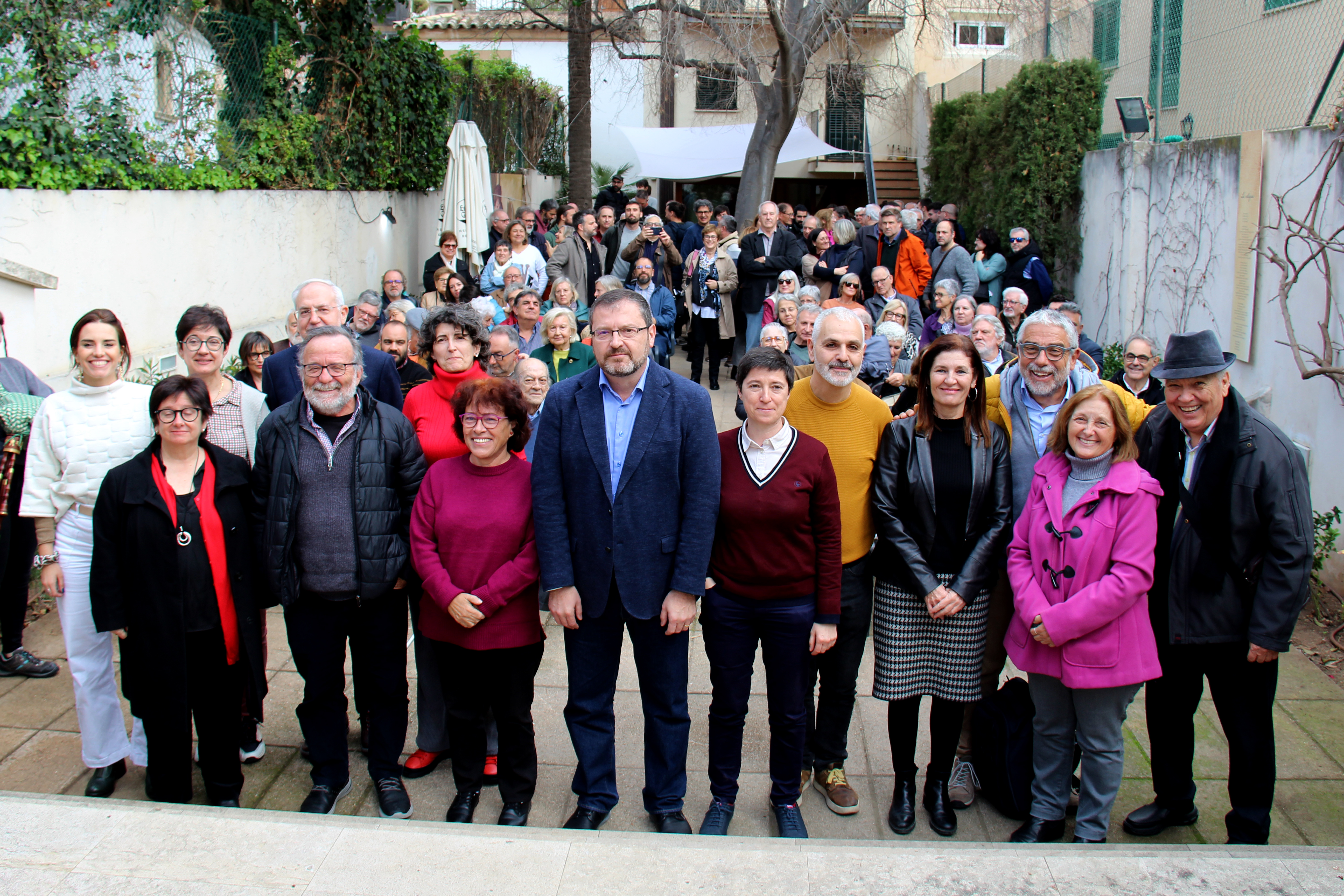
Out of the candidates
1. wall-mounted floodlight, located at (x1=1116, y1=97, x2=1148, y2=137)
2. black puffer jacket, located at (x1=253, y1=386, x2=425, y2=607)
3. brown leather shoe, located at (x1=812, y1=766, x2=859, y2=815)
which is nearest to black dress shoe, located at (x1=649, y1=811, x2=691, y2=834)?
brown leather shoe, located at (x1=812, y1=766, x2=859, y2=815)

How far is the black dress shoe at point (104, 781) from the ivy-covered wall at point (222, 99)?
4.63 m

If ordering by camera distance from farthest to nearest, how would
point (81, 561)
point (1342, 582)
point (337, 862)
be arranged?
point (1342, 582) → point (81, 561) → point (337, 862)

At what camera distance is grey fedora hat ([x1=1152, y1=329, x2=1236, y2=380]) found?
3541mm

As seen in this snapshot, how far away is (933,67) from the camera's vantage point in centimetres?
2489

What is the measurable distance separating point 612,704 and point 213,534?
1.55 metres

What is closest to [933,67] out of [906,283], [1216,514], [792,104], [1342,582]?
[792,104]

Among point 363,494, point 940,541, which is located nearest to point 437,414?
point 363,494

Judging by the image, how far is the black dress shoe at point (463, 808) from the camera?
3.81m

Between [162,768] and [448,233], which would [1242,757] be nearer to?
[162,768]

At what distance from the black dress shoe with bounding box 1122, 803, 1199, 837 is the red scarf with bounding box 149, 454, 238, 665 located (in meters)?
3.36

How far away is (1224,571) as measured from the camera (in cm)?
356

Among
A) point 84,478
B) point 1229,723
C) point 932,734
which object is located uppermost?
point 84,478

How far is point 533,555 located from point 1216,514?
238cm

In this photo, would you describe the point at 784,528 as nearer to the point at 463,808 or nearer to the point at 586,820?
the point at 586,820
